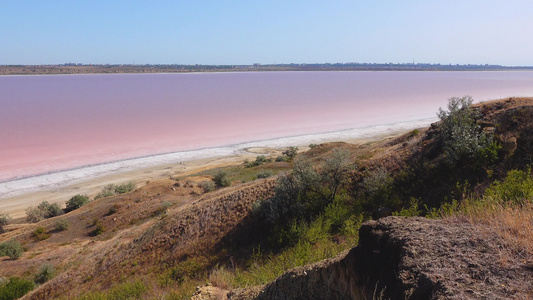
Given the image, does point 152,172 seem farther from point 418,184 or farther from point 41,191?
point 418,184

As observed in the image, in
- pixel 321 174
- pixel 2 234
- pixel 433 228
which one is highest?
pixel 433 228

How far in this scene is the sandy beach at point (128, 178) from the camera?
28.1m

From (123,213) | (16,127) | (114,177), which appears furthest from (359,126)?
(16,127)

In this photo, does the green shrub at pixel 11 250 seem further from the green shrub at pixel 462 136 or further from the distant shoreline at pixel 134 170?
the green shrub at pixel 462 136

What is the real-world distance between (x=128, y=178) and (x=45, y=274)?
1912 cm

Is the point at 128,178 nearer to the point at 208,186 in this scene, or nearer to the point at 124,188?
the point at 124,188

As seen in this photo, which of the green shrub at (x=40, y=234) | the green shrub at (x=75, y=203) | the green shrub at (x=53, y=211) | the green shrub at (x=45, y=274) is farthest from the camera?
the green shrub at (x=75, y=203)

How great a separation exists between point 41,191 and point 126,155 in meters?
11.9

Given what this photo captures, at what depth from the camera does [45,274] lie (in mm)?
15031

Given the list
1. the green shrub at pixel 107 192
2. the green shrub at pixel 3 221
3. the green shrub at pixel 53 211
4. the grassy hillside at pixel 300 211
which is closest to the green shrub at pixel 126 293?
the grassy hillside at pixel 300 211

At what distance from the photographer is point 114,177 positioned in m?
34.1

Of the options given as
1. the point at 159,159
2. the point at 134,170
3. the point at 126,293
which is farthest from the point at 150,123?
the point at 126,293

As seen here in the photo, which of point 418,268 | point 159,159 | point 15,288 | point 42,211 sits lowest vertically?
point 42,211

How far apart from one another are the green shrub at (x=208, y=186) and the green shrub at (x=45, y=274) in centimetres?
1208
